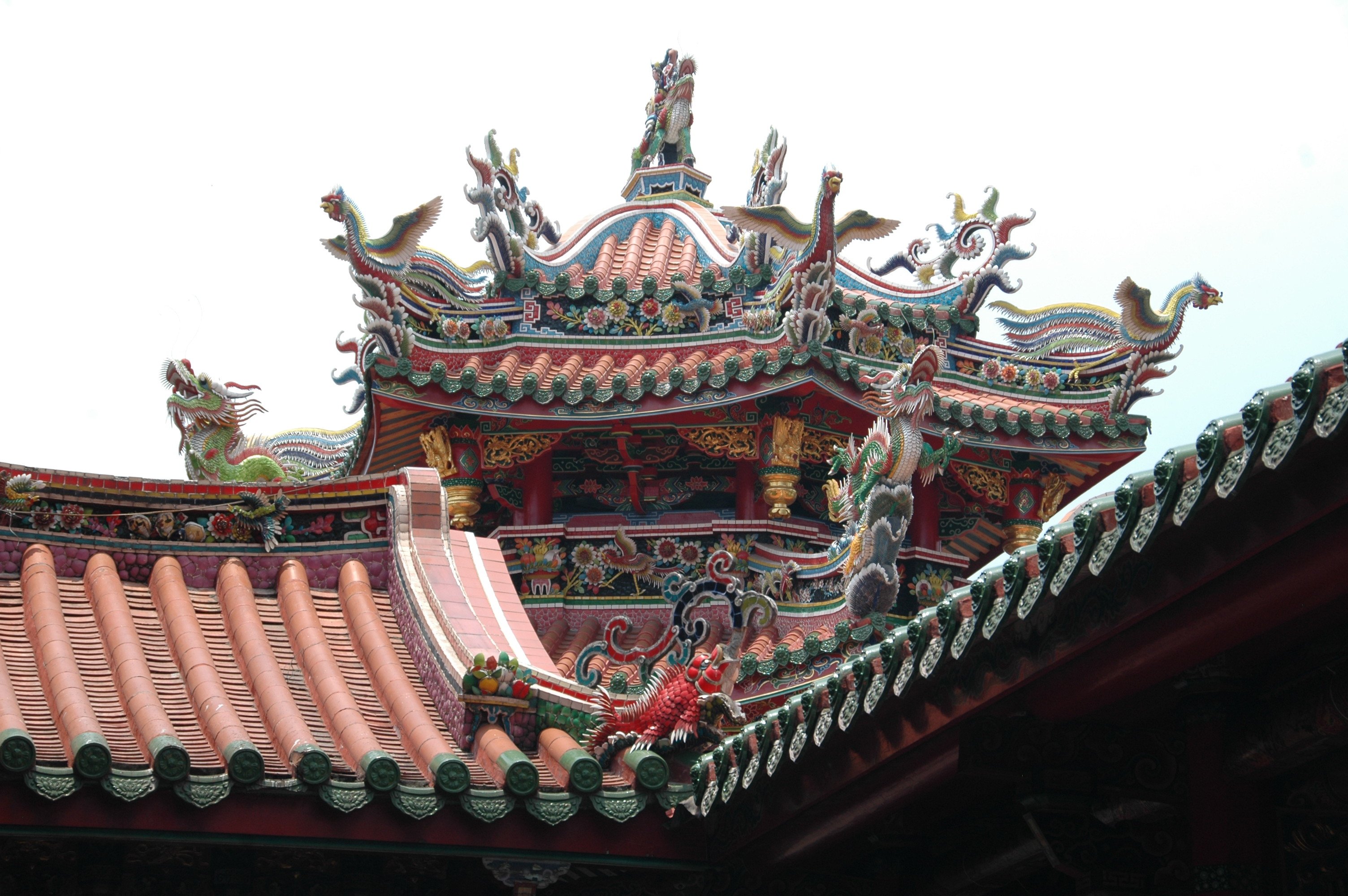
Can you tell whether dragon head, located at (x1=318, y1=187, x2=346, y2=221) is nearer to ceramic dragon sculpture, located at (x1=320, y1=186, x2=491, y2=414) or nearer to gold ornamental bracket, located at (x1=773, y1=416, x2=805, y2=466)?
ceramic dragon sculpture, located at (x1=320, y1=186, x2=491, y2=414)

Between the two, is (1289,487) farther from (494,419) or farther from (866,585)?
(494,419)

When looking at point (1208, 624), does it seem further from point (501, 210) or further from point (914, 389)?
point (501, 210)

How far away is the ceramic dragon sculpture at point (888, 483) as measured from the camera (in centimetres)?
1219

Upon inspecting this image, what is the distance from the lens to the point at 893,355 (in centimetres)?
1552

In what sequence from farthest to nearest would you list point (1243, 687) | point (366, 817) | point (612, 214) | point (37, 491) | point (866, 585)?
point (612, 214) → point (866, 585) → point (37, 491) → point (366, 817) → point (1243, 687)

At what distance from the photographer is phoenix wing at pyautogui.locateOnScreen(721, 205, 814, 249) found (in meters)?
14.5

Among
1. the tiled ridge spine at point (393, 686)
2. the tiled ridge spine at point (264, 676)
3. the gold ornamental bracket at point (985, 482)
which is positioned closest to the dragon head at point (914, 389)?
the gold ornamental bracket at point (985, 482)

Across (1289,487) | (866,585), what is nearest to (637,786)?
(1289,487)

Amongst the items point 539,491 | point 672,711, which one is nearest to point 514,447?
point 539,491

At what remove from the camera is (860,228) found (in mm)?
15312

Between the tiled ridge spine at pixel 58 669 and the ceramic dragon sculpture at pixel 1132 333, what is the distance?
9.99 m

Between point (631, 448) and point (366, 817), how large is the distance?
8420 mm

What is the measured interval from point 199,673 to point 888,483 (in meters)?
5.74

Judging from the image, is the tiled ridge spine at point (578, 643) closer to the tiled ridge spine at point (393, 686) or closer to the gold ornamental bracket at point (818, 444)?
the gold ornamental bracket at point (818, 444)
